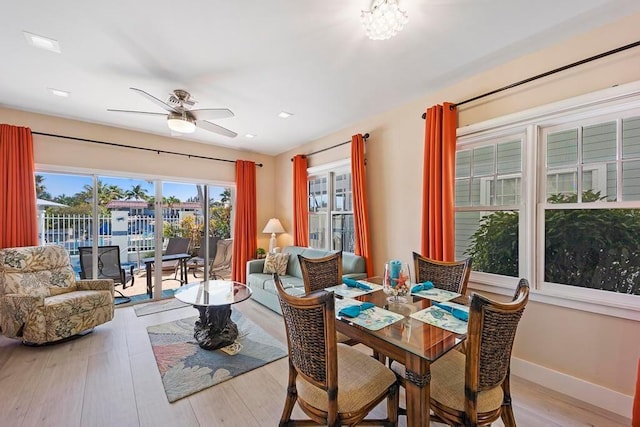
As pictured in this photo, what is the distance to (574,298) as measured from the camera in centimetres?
204

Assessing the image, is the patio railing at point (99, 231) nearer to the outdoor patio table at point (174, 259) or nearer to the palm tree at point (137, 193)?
the outdoor patio table at point (174, 259)

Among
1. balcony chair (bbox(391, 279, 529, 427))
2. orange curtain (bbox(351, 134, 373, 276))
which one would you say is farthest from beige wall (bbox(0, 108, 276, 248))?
balcony chair (bbox(391, 279, 529, 427))

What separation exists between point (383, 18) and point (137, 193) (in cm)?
448

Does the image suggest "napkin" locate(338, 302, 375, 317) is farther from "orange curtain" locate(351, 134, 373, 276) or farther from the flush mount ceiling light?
"orange curtain" locate(351, 134, 373, 276)

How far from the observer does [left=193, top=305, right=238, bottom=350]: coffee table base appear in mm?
2789

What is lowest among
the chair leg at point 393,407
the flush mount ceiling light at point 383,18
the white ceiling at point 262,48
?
the chair leg at point 393,407

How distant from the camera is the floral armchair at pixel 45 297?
2.71 m

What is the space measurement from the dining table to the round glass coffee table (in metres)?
1.77

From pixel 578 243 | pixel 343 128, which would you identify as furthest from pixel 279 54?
pixel 578 243

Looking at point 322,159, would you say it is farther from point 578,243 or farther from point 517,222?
point 578,243

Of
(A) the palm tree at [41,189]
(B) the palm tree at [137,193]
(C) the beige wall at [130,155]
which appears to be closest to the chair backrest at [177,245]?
(B) the palm tree at [137,193]

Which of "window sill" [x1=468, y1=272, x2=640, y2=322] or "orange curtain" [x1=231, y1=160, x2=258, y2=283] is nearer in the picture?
"window sill" [x1=468, y1=272, x2=640, y2=322]

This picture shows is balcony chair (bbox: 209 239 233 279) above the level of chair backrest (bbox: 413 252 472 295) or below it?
below

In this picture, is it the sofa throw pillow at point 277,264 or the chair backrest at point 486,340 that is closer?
the chair backrest at point 486,340
